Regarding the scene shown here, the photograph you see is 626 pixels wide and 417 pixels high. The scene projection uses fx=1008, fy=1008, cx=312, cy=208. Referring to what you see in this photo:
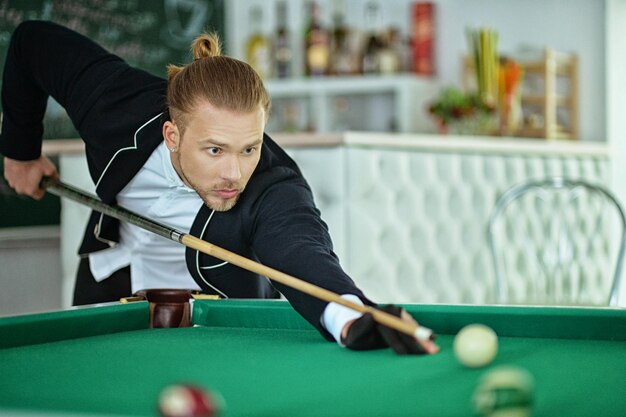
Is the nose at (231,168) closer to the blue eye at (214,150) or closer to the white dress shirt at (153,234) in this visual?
the blue eye at (214,150)

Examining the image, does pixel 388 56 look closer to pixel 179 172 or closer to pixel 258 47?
pixel 258 47

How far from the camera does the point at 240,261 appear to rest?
6.14ft

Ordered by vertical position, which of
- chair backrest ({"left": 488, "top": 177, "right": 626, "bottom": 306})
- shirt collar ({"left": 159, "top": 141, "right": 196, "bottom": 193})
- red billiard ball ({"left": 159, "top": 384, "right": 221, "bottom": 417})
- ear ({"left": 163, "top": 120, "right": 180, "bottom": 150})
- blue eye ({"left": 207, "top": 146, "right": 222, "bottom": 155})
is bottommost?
chair backrest ({"left": 488, "top": 177, "right": 626, "bottom": 306})

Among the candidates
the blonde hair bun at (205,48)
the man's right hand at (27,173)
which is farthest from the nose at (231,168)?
the man's right hand at (27,173)

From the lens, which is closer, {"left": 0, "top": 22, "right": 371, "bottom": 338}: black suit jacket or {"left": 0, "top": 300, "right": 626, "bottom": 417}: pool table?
{"left": 0, "top": 300, "right": 626, "bottom": 417}: pool table

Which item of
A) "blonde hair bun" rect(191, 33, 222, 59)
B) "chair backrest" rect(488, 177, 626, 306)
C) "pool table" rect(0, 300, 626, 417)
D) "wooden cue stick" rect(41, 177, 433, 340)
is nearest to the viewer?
"pool table" rect(0, 300, 626, 417)

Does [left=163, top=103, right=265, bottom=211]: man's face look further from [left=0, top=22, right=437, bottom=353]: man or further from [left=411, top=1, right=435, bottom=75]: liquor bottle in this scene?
[left=411, top=1, right=435, bottom=75]: liquor bottle

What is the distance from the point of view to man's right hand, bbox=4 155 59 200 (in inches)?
106

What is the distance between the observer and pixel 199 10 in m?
5.34

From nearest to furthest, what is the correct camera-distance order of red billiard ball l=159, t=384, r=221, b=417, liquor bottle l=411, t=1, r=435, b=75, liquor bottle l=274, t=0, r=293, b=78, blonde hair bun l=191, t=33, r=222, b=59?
red billiard ball l=159, t=384, r=221, b=417, blonde hair bun l=191, t=33, r=222, b=59, liquor bottle l=411, t=1, r=435, b=75, liquor bottle l=274, t=0, r=293, b=78

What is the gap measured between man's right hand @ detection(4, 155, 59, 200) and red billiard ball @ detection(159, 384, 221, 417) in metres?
1.78

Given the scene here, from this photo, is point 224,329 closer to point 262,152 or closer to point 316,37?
point 262,152

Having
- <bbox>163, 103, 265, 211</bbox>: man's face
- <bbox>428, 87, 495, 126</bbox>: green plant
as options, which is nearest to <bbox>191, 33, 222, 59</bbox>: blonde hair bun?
<bbox>163, 103, 265, 211</bbox>: man's face

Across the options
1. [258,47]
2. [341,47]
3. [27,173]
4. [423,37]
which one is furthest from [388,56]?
[27,173]
